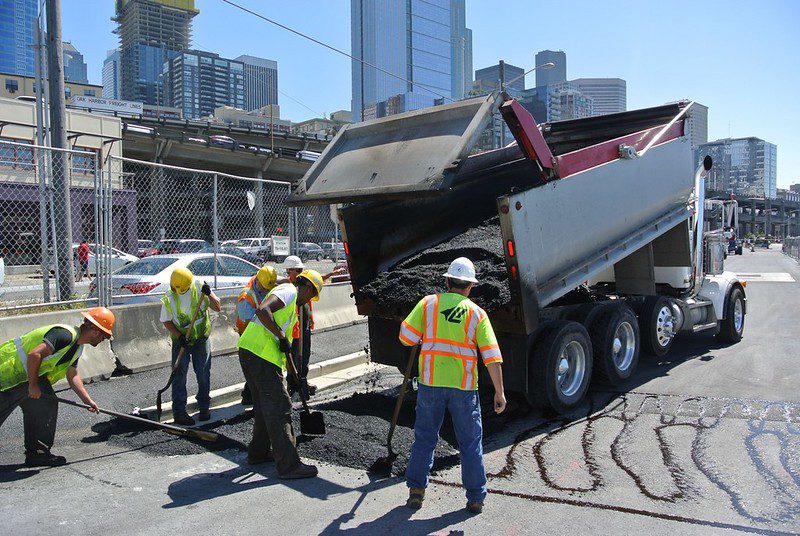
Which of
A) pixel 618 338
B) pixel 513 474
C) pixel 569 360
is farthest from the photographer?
pixel 618 338

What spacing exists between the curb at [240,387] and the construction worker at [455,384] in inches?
128

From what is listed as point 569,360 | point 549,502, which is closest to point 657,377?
point 569,360

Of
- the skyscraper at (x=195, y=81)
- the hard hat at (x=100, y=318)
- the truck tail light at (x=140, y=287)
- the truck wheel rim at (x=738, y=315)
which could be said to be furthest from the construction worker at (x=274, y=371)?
the skyscraper at (x=195, y=81)

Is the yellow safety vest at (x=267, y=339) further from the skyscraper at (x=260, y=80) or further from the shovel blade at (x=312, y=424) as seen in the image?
the skyscraper at (x=260, y=80)

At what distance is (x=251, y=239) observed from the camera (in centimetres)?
1543

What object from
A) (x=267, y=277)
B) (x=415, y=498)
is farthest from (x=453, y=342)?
(x=267, y=277)

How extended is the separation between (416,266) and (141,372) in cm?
376

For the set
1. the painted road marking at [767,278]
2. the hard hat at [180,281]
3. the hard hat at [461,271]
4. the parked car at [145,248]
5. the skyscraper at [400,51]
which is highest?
the skyscraper at [400,51]

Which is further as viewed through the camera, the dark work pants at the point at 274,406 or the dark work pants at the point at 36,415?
the dark work pants at the point at 36,415

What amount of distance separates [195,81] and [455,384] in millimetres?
195733

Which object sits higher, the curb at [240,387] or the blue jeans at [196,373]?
the blue jeans at [196,373]

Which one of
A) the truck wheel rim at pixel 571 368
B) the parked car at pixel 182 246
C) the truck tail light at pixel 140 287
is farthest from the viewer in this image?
the parked car at pixel 182 246

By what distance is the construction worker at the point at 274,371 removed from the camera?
191 inches

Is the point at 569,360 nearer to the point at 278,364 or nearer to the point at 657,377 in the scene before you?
the point at 657,377
